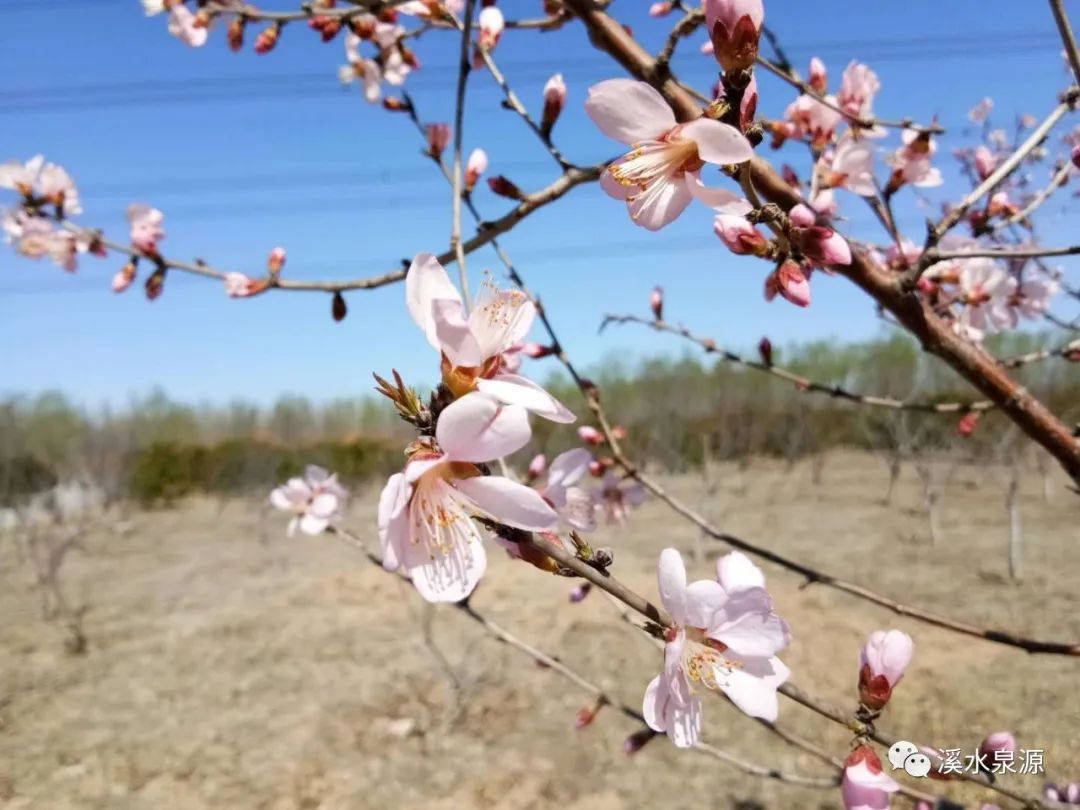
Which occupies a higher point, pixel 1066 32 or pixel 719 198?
pixel 1066 32

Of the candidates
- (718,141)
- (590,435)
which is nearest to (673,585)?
(718,141)

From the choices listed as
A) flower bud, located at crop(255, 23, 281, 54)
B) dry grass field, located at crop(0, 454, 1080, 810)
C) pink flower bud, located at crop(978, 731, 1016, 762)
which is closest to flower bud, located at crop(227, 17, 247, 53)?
flower bud, located at crop(255, 23, 281, 54)

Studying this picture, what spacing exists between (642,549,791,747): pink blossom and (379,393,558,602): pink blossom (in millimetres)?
150

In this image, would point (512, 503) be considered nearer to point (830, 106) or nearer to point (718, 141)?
point (718, 141)

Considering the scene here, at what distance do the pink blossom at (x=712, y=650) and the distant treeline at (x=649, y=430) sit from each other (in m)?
7.86

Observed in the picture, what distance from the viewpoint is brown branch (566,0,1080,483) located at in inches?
28.0

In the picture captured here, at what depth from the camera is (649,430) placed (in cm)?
1203

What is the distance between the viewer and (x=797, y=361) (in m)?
17.5

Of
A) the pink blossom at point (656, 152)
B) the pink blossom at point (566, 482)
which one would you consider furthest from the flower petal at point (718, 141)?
the pink blossom at point (566, 482)

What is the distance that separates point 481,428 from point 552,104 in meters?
0.66

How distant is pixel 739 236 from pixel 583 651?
4566 mm

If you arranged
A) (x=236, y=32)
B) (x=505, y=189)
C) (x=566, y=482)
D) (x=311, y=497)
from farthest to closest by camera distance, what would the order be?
(x=311, y=497) → (x=236, y=32) → (x=505, y=189) → (x=566, y=482)

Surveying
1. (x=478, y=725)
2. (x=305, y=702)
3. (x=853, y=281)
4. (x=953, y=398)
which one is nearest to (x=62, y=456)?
(x=305, y=702)

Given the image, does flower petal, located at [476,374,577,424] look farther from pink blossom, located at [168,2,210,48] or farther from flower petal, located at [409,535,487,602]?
pink blossom, located at [168,2,210,48]
